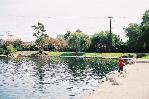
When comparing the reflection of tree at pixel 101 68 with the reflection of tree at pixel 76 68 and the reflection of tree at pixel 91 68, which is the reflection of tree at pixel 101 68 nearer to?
the reflection of tree at pixel 91 68

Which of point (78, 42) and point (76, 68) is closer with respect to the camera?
point (76, 68)

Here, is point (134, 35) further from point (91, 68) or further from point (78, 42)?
point (91, 68)

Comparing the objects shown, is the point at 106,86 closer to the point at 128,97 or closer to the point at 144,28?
the point at 128,97

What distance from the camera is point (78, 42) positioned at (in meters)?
117

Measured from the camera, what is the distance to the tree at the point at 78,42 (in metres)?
117

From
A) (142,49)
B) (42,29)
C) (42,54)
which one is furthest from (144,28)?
(42,29)

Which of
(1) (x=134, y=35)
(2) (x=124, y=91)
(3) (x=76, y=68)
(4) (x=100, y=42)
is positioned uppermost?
(1) (x=134, y=35)

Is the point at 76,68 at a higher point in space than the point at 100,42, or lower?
lower

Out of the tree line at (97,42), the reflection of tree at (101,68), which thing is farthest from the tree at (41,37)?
the reflection of tree at (101,68)

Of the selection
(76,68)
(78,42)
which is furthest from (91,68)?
(78,42)

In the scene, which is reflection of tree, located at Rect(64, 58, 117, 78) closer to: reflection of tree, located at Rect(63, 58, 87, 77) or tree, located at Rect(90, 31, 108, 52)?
reflection of tree, located at Rect(63, 58, 87, 77)

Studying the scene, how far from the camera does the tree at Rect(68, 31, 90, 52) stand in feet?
383

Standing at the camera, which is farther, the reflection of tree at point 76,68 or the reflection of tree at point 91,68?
the reflection of tree at point 76,68

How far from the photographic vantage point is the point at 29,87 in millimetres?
34812
